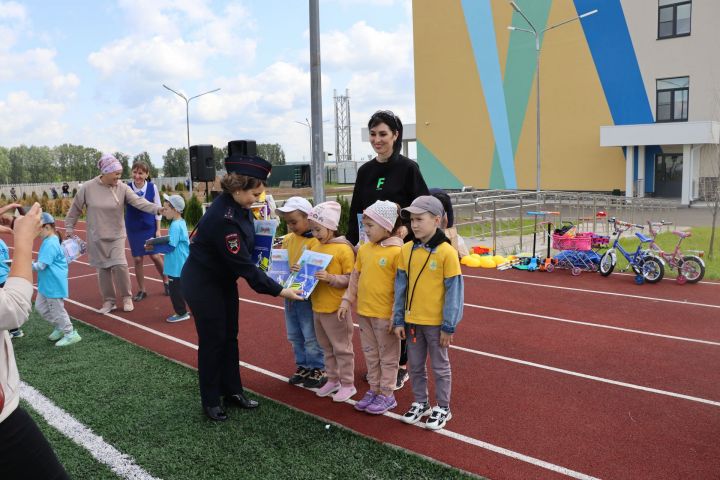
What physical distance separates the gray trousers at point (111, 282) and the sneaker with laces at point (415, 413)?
5187 mm

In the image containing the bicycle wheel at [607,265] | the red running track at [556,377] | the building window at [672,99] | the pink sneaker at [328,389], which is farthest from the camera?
the building window at [672,99]

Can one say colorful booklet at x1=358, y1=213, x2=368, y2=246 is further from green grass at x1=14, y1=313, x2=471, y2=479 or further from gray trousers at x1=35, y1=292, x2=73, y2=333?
gray trousers at x1=35, y1=292, x2=73, y2=333

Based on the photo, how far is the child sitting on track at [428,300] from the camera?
407 cm

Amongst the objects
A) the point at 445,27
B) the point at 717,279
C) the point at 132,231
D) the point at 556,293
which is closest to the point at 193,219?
the point at 132,231

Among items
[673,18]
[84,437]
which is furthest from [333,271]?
[673,18]

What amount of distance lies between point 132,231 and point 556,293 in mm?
6518

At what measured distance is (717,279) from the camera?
9.64 metres

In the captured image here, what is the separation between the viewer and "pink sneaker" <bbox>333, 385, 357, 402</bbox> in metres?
4.79

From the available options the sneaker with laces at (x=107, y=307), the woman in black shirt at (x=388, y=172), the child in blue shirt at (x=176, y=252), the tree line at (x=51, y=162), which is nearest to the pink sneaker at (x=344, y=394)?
the woman in black shirt at (x=388, y=172)

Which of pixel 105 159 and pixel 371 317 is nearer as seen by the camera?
pixel 371 317

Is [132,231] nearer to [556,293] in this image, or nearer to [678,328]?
[556,293]

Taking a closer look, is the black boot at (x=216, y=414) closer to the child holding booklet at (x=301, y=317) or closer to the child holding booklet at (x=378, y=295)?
the child holding booklet at (x=301, y=317)

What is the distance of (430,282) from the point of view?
4.16 m

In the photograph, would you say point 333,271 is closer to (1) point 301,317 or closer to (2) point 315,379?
(1) point 301,317
